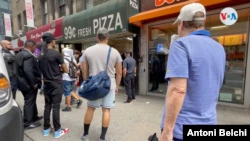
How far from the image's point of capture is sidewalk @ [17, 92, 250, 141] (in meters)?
3.35

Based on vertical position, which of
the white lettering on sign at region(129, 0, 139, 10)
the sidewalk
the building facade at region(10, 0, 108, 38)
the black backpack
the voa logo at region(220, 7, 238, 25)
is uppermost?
the building facade at region(10, 0, 108, 38)

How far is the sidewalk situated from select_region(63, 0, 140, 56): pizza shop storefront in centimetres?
271

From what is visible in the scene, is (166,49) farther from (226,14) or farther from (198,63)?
(198,63)

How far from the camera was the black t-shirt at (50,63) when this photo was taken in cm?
313

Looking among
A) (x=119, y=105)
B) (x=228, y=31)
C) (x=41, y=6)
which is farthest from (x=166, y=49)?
(x=41, y=6)

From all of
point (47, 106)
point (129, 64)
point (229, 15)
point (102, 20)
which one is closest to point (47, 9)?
point (102, 20)

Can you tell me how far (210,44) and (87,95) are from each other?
1.94 meters

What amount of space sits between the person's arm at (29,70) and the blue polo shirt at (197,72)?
316 centimetres

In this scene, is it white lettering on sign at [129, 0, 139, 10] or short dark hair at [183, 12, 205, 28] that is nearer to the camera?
short dark hair at [183, 12, 205, 28]

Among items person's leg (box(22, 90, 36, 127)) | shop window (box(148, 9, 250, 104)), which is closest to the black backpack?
person's leg (box(22, 90, 36, 127))

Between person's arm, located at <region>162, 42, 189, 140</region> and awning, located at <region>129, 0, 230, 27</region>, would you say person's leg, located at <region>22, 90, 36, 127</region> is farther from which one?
awning, located at <region>129, 0, 230, 27</region>

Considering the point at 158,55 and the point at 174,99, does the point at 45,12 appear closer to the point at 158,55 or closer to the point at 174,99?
the point at 158,55

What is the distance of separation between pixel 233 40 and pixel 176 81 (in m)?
4.75

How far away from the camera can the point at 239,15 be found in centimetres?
484
